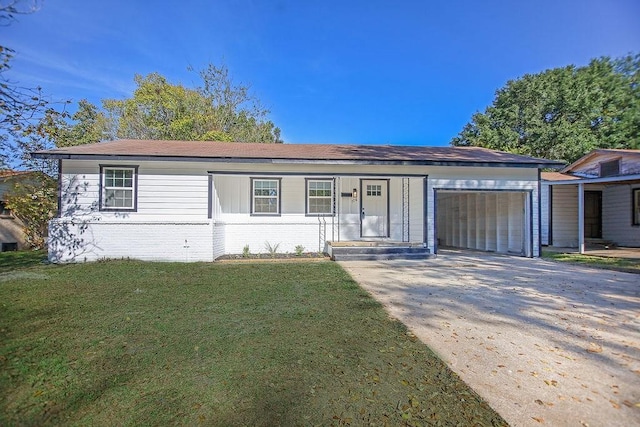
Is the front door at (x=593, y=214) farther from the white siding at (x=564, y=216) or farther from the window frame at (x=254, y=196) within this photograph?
the window frame at (x=254, y=196)

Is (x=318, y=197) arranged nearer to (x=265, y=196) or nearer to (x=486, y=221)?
(x=265, y=196)

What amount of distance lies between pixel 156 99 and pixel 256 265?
20221mm

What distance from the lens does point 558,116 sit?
2419 cm

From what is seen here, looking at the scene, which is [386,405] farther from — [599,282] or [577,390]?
[599,282]

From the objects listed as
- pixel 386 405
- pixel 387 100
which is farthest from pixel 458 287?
pixel 387 100

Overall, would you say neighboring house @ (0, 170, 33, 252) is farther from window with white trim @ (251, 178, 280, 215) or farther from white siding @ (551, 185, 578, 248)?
white siding @ (551, 185, 578, 248)

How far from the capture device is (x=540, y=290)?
6309 millimetres

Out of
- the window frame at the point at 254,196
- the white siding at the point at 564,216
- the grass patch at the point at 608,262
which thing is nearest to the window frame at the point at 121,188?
the window frame at the point at 254,196

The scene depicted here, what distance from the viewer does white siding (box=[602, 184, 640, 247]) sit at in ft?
44.8

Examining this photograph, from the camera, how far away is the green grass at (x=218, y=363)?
240cm

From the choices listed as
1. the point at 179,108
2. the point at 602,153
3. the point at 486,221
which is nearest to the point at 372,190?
the point at 486,221

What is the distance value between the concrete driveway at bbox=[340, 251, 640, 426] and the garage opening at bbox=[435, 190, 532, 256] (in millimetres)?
3987

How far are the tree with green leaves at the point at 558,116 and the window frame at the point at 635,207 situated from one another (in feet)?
32.0

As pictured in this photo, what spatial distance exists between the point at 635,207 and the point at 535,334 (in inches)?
545
